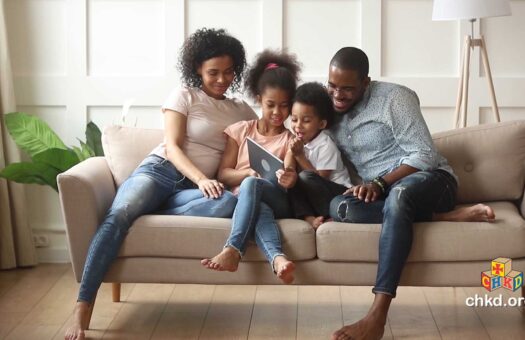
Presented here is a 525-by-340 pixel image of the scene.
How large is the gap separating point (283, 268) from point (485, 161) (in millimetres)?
1054

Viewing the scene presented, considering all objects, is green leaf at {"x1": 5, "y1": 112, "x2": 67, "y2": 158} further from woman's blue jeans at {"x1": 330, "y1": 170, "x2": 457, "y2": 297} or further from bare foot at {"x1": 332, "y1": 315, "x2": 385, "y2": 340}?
bare foot at {"x1": 332, "y1": 315, "x2": 385, "y2": 340}

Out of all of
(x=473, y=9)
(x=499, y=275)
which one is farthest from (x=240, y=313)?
(x=473, y=9)

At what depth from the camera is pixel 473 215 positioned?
10.2 feet

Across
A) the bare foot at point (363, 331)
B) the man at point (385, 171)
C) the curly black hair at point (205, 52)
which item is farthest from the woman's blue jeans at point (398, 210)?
the curly black hair at point (205, 52)

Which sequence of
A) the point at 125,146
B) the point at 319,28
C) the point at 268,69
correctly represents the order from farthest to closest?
the point at 319,28
the point at 125,146
the point at 268,69

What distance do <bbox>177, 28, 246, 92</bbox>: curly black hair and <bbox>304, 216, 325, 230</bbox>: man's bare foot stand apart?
72cm

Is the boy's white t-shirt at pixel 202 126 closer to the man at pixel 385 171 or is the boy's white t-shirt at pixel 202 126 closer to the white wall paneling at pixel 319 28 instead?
the man at pixel 385 171

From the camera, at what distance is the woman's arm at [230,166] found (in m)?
3.41


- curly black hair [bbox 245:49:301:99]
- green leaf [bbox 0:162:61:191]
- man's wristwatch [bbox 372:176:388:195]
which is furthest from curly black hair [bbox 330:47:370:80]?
green leaf [bbox 0:162:61:191]

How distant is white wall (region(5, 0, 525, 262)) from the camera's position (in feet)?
14.1

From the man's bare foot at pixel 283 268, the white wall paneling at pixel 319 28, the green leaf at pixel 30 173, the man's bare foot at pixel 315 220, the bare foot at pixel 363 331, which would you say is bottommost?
the bare foot at pixel 363 331

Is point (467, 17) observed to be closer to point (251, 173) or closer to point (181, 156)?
point (251, 173)

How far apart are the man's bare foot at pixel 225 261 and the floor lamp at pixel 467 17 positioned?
5.02 feet

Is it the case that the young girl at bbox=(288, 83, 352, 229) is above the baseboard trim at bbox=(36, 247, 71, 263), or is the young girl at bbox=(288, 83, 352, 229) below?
above
